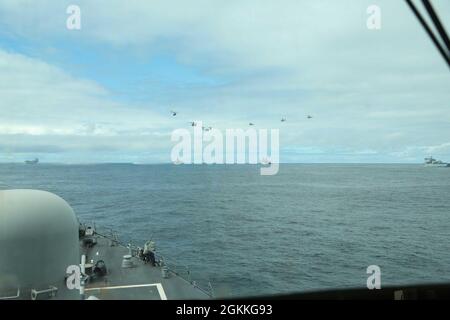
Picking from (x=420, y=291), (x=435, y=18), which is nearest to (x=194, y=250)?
(x=420, y=291)

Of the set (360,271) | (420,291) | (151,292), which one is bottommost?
(360,271)

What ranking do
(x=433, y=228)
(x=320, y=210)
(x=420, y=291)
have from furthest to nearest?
(x=320, y=210) → (x=433, y=228) → (x=420, y=291)

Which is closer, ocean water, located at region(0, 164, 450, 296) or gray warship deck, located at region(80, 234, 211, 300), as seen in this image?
gray warship deck, located at region(80, 234, 211, 300)

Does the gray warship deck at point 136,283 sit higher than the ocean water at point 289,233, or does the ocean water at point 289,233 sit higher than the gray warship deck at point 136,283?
the gray warship deck at point 136,283

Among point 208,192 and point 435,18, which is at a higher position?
point 435,18

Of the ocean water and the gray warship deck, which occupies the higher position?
the gray warship deck

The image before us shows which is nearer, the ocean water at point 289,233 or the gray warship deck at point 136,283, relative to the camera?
the gray warship deck at point 136,283

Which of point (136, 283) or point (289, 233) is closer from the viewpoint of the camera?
point (136, 283)

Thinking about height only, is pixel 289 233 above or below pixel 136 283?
below
